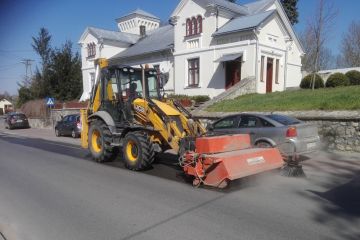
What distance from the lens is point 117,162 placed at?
10781 millimetres

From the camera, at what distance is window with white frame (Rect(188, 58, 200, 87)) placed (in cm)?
2625

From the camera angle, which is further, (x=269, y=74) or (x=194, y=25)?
(x=194, y=25)

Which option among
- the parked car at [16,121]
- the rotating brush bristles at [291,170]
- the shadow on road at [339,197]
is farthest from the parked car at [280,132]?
the parked car at [16,121]

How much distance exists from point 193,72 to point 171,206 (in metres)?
21.2

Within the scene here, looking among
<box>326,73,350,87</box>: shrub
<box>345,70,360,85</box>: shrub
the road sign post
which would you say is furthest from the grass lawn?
the road sign post

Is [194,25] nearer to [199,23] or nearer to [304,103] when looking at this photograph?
[199,23]

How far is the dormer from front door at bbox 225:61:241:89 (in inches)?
808

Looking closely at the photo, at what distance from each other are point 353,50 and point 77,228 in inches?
1992

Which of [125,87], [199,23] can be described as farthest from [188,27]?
[125,87]

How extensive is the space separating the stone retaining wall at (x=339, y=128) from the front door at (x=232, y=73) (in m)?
11.7

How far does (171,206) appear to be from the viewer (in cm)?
619

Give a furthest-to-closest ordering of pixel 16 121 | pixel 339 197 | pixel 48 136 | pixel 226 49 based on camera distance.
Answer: pixel 16 121 → pixel 226 49 → pixel 48 136 → pixel 339 197

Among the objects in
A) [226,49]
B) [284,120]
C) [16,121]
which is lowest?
[16,121]

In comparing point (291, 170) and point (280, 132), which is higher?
point (280, 132)
